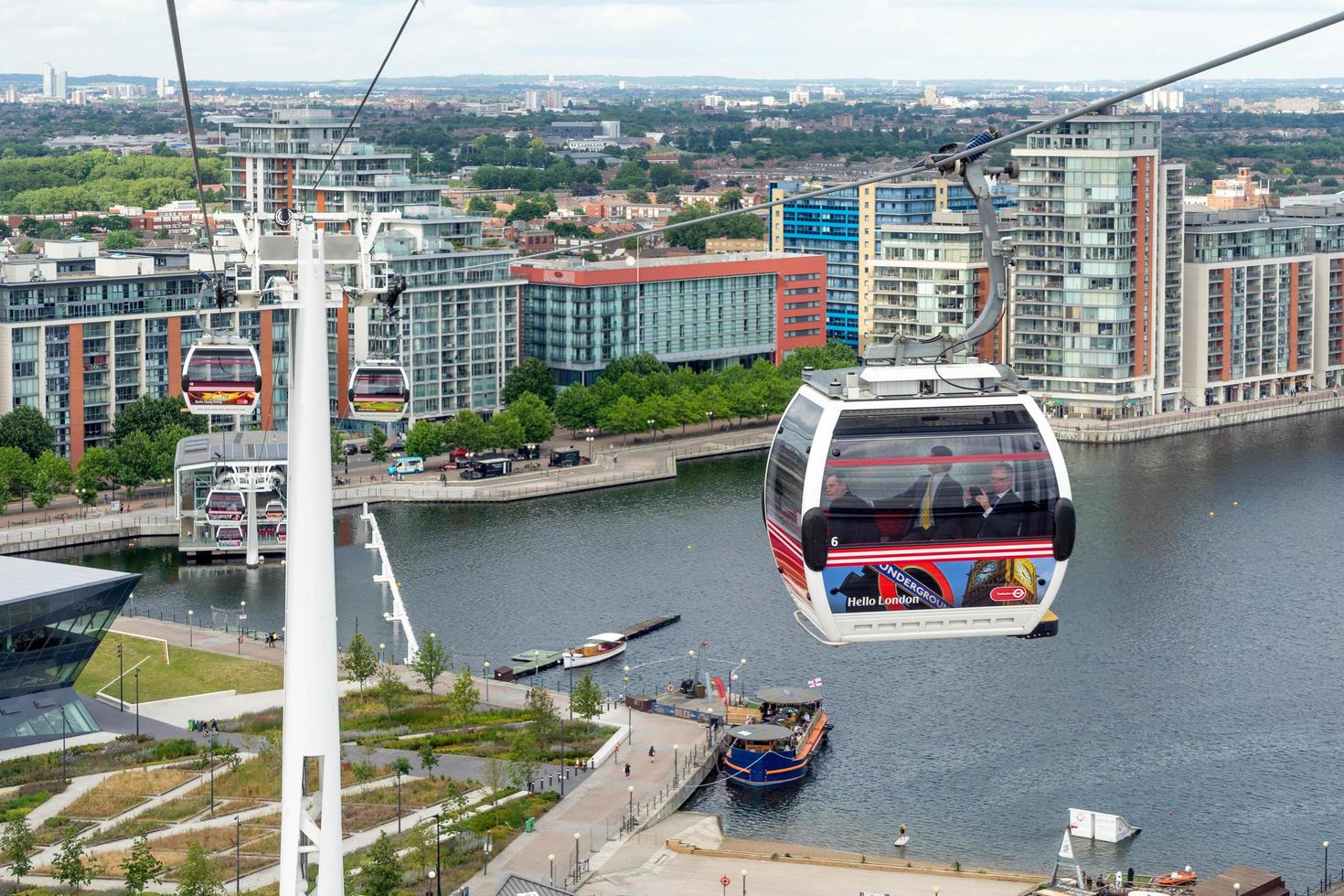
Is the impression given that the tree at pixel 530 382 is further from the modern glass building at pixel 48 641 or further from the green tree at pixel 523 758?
the green tree at pixel 523 758

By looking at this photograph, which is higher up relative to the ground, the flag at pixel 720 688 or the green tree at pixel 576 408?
the green tree at pixel 576 408

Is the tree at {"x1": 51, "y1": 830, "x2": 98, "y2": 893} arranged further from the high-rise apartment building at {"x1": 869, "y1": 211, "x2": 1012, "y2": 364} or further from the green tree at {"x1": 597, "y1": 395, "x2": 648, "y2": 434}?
the high-rise apartment building at {"x1": 869, "y1": 211, "x2": 1012, "y2": 364}

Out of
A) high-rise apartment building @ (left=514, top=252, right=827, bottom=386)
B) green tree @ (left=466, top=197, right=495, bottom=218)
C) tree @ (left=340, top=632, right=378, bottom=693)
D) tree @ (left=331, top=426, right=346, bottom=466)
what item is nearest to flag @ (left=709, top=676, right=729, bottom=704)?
tree @ (left=340, top=632, right=378, bottom=693)

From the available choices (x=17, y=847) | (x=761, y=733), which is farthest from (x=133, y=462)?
(x=17, y=847)

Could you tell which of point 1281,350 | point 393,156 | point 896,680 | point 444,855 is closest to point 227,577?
point 896,680

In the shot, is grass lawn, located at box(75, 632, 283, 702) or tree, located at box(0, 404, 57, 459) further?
tree, located at box(0, 404, 57, 459)

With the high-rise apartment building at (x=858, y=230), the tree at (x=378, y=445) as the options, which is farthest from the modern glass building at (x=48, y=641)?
the high-rise apartment building at (x=858, y=230)
